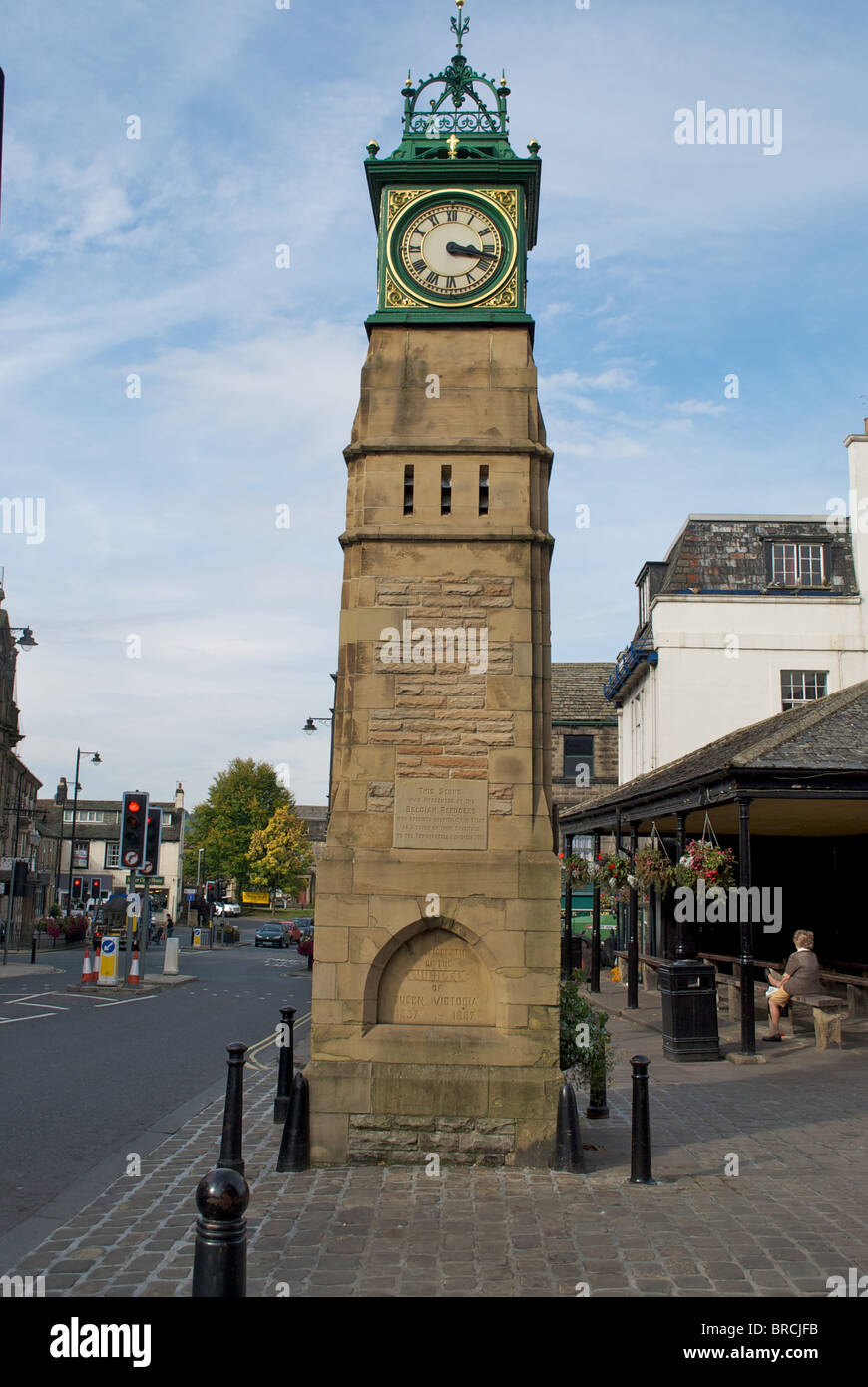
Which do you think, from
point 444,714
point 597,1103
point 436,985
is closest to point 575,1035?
point 436,985

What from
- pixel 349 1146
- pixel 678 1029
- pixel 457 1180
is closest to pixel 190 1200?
pixel 349 1146

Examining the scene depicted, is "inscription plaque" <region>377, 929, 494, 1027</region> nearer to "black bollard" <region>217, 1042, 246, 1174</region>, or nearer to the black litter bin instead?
"black bollard" <region>217, 1042, 246, 1174</region>

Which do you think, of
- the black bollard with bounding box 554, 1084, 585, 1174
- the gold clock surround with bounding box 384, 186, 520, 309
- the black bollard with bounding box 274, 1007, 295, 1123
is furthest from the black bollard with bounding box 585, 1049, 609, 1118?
the gold clock surround with bounding box 384, 186, 520, 309

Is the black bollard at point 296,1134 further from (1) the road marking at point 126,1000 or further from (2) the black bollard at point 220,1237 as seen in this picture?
(1) the road marking at point 126,1000

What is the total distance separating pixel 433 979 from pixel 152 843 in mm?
18251

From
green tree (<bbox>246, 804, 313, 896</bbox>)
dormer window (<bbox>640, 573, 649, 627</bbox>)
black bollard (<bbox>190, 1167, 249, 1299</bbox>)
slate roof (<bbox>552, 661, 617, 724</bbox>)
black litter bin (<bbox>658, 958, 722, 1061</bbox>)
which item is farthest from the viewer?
green tree (<bbox>246, 804, 313, 896</bbox>)

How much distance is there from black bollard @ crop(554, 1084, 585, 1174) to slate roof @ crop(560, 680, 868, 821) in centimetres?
702

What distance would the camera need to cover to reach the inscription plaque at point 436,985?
8625 millimetres

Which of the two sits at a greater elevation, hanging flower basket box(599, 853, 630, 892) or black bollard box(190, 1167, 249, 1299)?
hanging flower basket box(599, 853, 630, 892)

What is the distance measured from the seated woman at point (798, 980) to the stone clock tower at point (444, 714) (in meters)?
8.32

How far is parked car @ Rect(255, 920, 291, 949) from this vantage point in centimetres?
5341

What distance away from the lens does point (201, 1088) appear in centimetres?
1221
